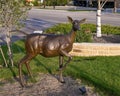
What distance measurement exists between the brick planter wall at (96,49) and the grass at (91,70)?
0.90ft

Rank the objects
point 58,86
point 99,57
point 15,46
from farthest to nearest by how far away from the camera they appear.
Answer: point 15,46 < point 99,57 < point 58,86

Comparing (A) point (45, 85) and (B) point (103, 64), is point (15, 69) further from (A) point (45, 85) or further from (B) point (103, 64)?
Answer: (B) point (103, 64)

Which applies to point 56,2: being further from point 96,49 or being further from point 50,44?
point 50,44

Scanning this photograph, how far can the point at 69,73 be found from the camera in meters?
9.59

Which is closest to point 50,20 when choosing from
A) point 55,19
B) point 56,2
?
point 55,19

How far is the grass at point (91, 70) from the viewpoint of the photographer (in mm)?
8516

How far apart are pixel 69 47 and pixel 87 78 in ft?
3.84

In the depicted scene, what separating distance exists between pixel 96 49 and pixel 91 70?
1819mm

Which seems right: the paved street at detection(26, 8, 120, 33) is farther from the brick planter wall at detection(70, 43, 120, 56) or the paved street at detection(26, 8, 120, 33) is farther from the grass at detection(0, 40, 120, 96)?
the grass at detection(0, 40, 120, 96)

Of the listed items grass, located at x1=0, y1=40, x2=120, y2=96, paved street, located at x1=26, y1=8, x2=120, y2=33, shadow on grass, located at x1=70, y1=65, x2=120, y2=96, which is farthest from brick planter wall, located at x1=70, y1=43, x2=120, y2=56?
paved street, located at x1=26, y1=8, x2=120, y2=33

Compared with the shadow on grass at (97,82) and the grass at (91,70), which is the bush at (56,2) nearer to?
the grass at (91,70)

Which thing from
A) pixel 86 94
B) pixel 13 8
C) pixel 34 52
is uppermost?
pixel 13 8

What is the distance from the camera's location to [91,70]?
9.73 m

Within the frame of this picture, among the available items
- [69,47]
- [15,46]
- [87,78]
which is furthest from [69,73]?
[15,46]
